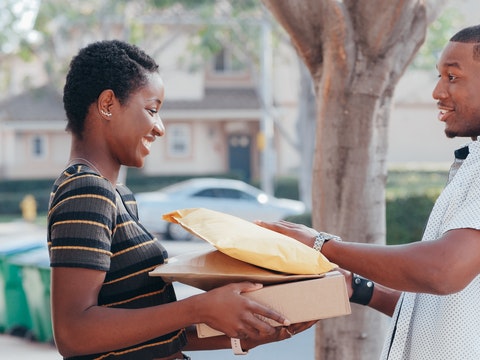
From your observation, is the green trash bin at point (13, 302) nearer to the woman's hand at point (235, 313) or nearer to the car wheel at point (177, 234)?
the woman's hand at point (235, 313)

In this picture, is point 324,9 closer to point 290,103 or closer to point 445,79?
point 445,79

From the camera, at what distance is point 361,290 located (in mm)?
3258

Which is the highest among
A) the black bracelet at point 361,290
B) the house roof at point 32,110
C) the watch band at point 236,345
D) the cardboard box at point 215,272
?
the house roof at point 32,110

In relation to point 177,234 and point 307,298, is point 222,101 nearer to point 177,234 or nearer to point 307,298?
point 177,234

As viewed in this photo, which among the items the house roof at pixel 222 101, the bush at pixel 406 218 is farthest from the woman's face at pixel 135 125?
the house roof at pixel 222 101

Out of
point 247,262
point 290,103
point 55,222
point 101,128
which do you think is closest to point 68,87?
point 101,128

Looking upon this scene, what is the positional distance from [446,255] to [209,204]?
66.2 ft

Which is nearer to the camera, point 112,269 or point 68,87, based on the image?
point 112,269

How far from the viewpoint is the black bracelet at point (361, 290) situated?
10.7 feet

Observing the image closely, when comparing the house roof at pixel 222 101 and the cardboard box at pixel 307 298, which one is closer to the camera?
the cardboard box at pixel 307 298

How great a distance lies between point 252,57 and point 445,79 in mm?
24905

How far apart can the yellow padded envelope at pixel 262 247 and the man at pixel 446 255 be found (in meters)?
0.18

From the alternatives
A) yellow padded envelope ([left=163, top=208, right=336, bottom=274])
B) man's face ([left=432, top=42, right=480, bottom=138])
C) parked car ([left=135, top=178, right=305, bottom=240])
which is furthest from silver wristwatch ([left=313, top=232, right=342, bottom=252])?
parked car ([left=135, top=178, right=305, bottom=240])

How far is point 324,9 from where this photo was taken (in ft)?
15.2
